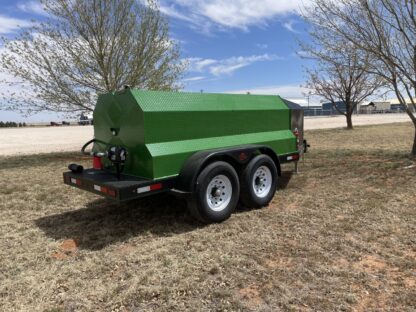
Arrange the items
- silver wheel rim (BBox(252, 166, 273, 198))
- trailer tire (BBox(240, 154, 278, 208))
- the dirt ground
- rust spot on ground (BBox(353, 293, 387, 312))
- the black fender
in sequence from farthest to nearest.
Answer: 1. the dirt ground
2. silver wheel rim (BBox(252, 166, 273, 198))
3. trailer tire (BBox(240, 154, 278, 208))
4. the black fender
5. rust spot on ground (BBox(353, 293, 387, 312))

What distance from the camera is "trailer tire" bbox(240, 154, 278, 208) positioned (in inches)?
203

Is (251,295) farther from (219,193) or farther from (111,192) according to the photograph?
(111,192)

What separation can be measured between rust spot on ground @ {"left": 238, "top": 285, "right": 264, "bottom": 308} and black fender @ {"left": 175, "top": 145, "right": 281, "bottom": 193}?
156cm

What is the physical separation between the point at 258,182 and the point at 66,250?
2886mm

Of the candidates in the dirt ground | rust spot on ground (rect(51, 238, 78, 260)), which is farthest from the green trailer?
the dirt ground

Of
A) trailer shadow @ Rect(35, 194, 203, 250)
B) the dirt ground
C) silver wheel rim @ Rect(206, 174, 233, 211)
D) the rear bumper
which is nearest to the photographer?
the rear bumper

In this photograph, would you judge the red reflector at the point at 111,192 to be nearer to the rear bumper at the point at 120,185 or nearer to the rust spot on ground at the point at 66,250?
the rear bumper at the point at 120,185

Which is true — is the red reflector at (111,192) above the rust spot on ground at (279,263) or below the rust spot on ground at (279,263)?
above

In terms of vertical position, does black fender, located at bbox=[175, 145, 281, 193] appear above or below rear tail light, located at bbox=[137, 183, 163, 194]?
above

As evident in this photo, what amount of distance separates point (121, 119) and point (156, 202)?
5.81ft

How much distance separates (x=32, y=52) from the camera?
11.4 meters

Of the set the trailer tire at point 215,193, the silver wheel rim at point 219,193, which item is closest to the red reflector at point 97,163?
the trailer tire at point 215,193

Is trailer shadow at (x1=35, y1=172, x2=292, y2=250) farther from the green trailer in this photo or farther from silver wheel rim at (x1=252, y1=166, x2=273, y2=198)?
the green trailer

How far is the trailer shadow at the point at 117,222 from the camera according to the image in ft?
14.8
